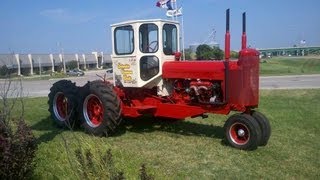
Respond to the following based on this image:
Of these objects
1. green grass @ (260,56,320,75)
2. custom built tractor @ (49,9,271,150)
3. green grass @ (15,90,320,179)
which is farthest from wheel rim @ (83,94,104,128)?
green grass @ (260,56,320,75)

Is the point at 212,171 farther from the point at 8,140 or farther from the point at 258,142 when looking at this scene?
the point at 8,140

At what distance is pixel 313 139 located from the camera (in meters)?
9.25

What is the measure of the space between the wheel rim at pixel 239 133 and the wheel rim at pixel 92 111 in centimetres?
299

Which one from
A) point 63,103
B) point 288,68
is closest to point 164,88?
point 63,103

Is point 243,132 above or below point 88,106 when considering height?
below

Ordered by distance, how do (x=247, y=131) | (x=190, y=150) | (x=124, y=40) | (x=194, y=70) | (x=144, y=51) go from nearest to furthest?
1. (x=190, y=150)
2. (x=247, y=131)
3. (x=194, y=70)
4. (x=144, y=51)
5. (x=124, y=40)

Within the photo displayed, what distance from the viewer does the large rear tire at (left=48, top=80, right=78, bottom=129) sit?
10375mm

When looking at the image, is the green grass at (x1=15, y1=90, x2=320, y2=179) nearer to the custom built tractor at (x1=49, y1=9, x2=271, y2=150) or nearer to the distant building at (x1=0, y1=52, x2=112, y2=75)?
the custom built tractor at (x1=49, y1=9, x2=271, y2=150)

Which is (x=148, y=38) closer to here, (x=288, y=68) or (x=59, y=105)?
(x=59, y=105)

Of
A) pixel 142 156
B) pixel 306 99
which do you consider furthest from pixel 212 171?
pixel 306 99

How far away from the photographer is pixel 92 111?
10.2m

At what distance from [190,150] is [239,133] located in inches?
42.3

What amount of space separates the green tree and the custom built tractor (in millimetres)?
5415

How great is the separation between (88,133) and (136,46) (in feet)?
7.31
